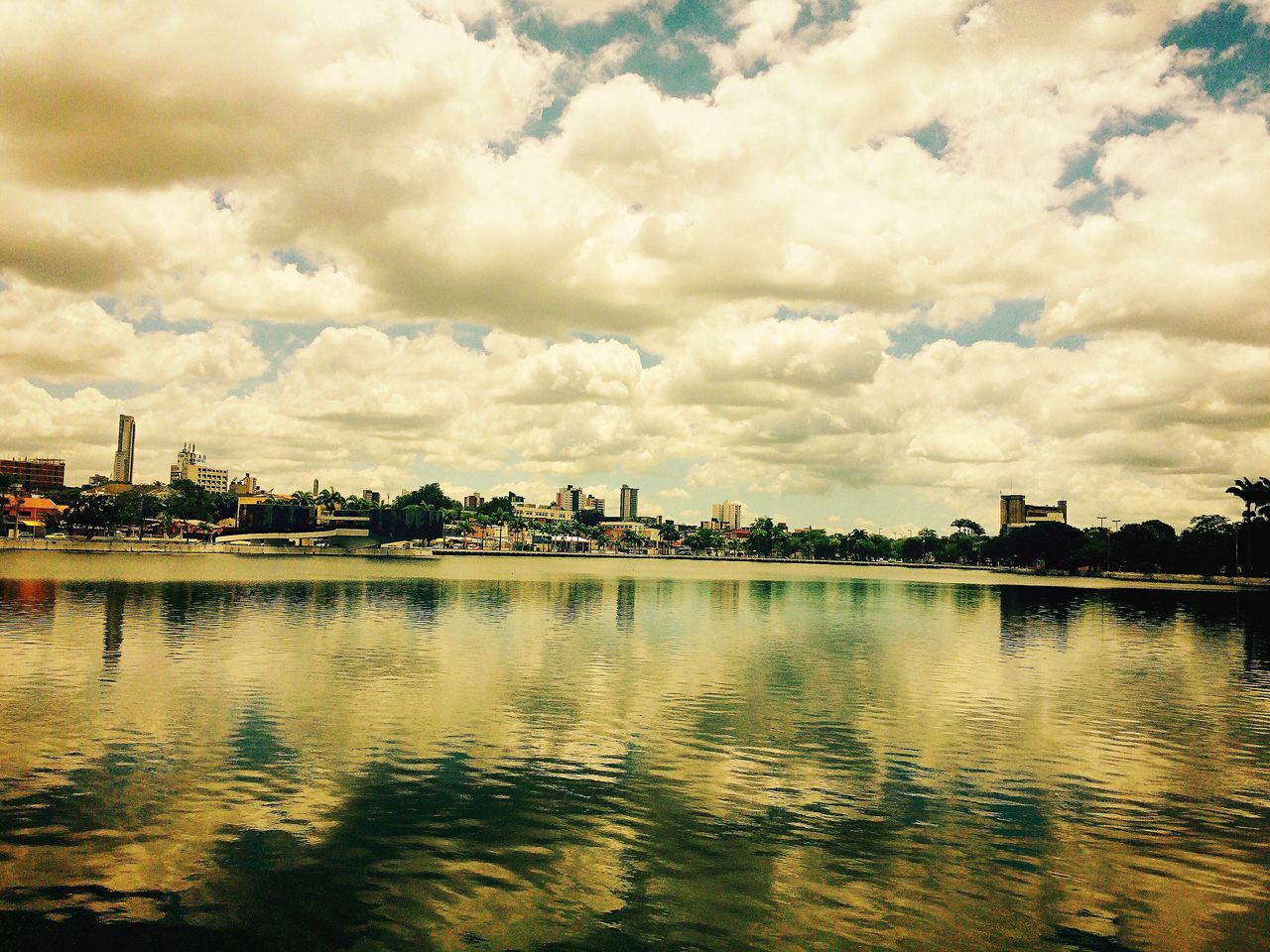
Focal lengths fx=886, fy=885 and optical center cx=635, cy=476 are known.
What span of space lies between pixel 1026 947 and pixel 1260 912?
243 inches

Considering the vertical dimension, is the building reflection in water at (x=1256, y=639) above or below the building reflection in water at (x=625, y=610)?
above

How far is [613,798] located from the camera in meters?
25.5

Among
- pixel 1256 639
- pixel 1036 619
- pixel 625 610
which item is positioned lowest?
pixel 625 610

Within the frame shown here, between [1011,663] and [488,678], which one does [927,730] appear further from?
[1011,663]

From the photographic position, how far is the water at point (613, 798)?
57.8ft

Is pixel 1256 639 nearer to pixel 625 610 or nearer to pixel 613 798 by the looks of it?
pixel 625 610

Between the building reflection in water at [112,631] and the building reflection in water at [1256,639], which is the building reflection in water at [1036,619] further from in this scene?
the building reflection in water at [112,631]

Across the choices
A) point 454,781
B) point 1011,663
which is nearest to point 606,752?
point 454,781

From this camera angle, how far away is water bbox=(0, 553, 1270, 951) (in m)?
17.6

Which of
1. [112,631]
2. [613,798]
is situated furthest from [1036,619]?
[112,631]

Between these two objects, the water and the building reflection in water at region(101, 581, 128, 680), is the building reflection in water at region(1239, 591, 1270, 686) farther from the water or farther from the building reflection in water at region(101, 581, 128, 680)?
the building reflection in water at region(101, 581, 128, 680)

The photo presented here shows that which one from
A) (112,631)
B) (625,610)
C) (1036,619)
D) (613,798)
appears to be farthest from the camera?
(1036,619)

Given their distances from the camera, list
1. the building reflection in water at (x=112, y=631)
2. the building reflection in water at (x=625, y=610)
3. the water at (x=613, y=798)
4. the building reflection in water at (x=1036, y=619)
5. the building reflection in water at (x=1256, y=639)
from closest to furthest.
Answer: the water at (x=613, y=798) < the building reflection in water at (x=112, y=631) < the building reflection in water at (x=1256, y=639) < the building reflection in water at (x=1036, y=619) < the building reflection in water at (x=625, y=610)

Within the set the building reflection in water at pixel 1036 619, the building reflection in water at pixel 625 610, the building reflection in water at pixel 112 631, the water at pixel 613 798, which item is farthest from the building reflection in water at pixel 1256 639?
the building reflection in water at pixel 112 631
